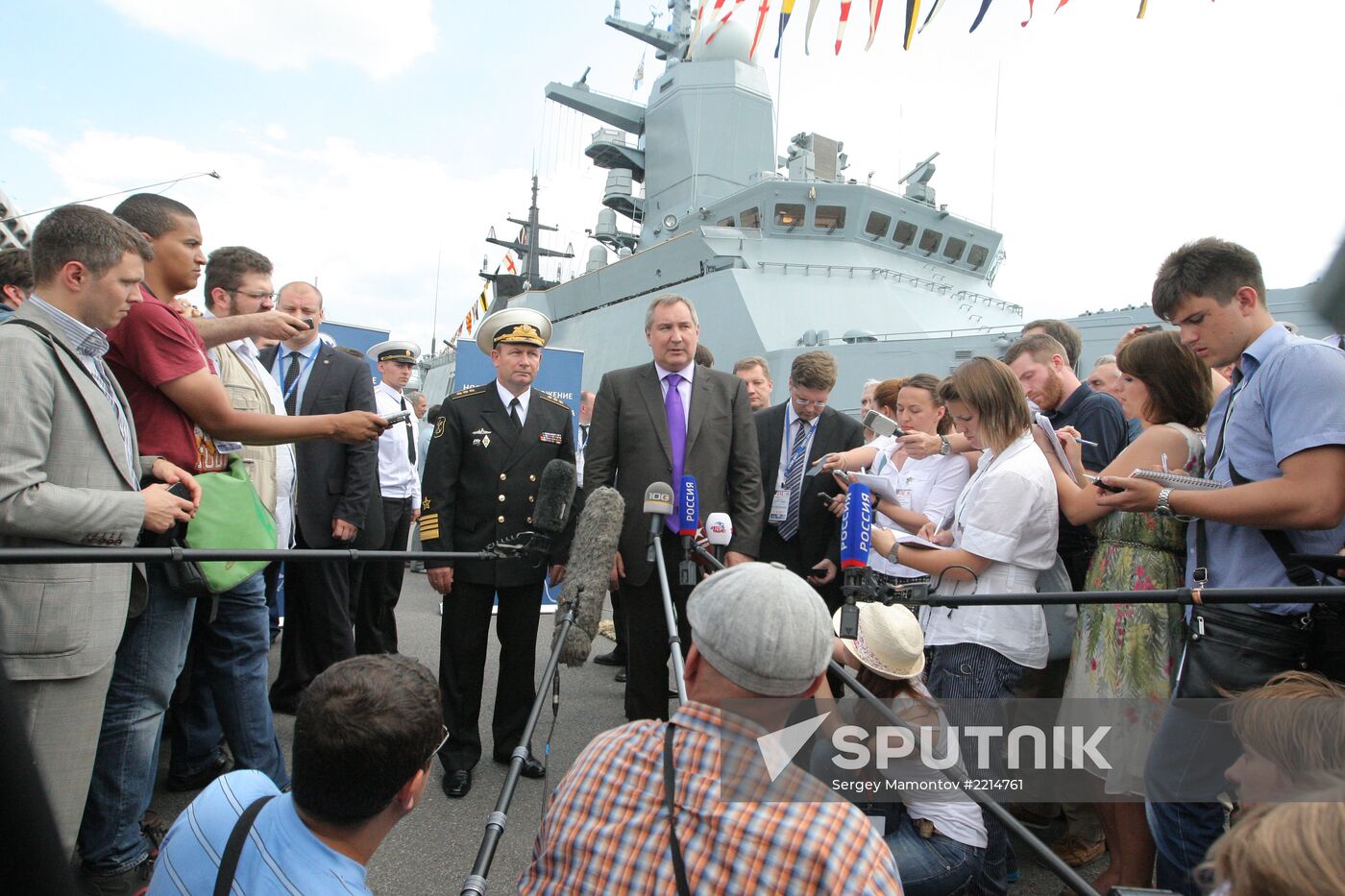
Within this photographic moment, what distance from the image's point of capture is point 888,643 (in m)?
2.06

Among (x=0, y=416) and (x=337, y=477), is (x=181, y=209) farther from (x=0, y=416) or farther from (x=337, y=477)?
(x=337, y=477)

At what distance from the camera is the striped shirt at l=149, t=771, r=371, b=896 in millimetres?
1197

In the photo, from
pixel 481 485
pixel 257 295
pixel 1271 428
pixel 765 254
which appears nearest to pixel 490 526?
pixel 481 485

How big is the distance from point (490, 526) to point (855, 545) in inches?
78.9

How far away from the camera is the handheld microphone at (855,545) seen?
1782 mm

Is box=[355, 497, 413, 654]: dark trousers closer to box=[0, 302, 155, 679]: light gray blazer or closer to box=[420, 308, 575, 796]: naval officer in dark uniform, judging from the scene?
box=[420, 308, 575, 796]: naval officer in dark uniform

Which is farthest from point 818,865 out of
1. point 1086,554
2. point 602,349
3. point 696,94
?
point 696,94

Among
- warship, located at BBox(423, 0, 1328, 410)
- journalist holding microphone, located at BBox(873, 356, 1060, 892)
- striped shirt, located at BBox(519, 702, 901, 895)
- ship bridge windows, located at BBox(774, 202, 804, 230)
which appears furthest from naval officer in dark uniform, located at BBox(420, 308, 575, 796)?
ship bridge windows, located at BBox(774, 202, 804, 230)

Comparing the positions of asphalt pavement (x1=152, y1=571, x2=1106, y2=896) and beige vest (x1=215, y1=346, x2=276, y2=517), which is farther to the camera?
beige vest (x1=215, y1=346, x2=276, y2=517)

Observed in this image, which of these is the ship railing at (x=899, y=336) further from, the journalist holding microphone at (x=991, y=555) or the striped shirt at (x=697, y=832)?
the striped shirt at (x=697, y=832)

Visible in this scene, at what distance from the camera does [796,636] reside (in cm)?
112

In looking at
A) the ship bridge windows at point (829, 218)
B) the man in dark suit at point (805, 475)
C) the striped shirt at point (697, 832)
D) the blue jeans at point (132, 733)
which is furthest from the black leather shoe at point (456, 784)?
the ship bridge windows at point (829, 218)

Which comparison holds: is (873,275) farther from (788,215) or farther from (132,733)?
(132,733)

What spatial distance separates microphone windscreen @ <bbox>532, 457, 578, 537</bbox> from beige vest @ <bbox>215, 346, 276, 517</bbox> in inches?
42.1
